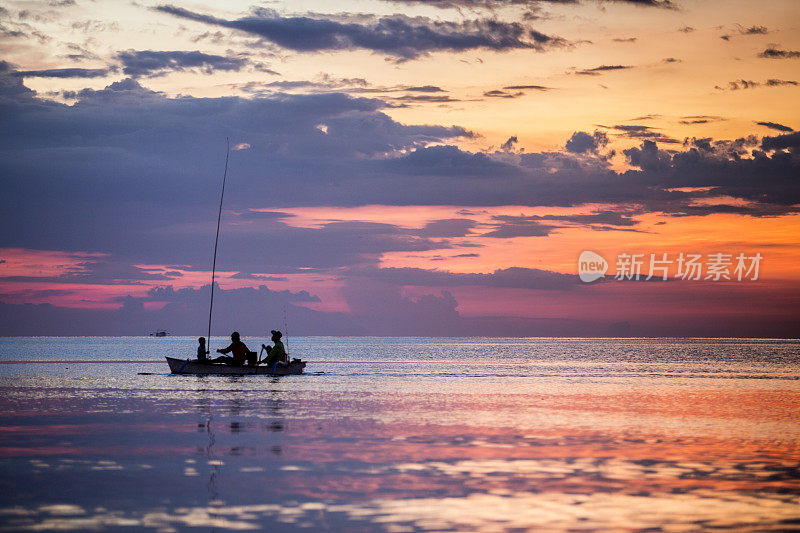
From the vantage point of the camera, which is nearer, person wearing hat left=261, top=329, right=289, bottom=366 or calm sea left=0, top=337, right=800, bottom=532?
calm sea left=0, top=337, right=800, bottom=532

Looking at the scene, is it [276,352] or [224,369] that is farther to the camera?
[276,352]

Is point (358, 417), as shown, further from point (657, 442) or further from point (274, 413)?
point (657, 442)

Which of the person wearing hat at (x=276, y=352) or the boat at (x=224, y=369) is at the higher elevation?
the person wearing hat at (x=276, y=352)

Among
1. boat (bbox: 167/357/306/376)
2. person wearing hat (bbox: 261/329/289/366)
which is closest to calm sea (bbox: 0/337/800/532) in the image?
boat (bbox: 167/357/306/376)

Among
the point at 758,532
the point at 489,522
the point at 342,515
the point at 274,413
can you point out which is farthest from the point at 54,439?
the point at 758,532

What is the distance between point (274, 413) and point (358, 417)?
340cm

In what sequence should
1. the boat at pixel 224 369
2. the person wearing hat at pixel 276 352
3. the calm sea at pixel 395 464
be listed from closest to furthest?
the calm sea at pixel 395 464, the boat at pixel 224 369, the person wearing hat at pixel 276 352

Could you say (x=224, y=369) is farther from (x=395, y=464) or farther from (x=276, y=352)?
(x=395, y=464)

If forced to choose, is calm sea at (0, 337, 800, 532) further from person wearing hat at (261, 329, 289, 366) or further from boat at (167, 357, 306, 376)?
person wearing hat at (261, 329, 289, 366)

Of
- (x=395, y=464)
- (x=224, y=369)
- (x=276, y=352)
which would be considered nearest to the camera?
(x=395, y=464)

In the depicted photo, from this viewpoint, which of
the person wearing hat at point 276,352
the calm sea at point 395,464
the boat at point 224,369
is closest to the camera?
the calm sea at point 395,464

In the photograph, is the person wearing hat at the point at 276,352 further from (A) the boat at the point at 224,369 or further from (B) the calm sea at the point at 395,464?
(B) the calm sea at the point at 395,464

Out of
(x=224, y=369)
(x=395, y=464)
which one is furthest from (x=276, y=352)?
(x=395, y=464)

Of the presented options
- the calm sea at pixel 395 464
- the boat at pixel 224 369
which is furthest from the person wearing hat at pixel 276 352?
the calm sea at pixel 395 464
